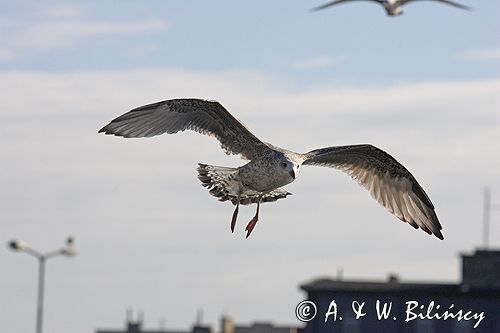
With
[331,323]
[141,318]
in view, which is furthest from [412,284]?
[141,318]

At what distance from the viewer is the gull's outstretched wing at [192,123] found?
27.0 m

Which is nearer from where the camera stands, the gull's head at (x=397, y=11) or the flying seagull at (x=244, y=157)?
the flying seagull at (x=244, y=157)

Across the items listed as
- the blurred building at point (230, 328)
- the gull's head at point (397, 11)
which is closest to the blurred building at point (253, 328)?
the blurred building at point (230, 328)

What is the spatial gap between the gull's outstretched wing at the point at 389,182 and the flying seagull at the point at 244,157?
12 millimetres

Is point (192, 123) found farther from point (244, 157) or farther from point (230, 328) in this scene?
point (230, 328)

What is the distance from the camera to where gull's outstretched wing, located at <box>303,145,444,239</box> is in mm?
28656

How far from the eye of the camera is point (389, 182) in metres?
29.1

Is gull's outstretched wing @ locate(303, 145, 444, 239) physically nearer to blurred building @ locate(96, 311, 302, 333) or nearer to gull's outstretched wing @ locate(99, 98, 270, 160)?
gull's outstretched wing @ locate(99, 98, 270, 160)

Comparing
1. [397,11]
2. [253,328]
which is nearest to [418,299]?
[253,328]

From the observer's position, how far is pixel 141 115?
2717 centimetres

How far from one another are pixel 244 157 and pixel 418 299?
29.6m

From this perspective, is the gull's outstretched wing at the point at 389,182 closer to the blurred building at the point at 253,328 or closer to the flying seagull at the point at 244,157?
the flying seagull at the point at 244,157

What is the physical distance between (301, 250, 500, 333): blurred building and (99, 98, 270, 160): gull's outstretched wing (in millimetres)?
25649

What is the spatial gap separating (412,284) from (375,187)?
3238 cm
